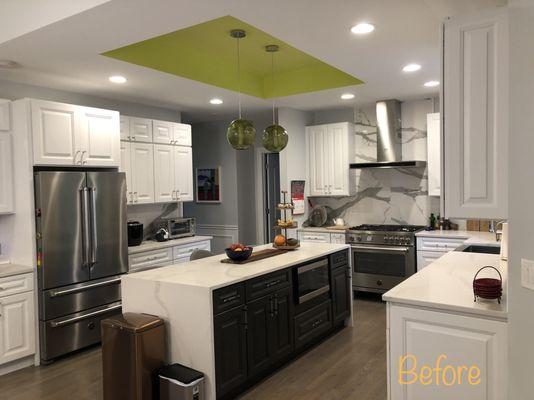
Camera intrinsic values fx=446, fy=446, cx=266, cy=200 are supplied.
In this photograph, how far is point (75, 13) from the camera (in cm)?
270

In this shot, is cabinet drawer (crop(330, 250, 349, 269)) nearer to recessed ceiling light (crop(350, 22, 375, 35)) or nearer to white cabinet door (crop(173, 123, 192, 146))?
recessed ceiling light (crop(350, 22, 375, 35))

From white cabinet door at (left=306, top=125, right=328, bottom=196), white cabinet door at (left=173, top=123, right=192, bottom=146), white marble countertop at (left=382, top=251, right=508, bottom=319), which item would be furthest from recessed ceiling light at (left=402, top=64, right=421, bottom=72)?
white cabinet door at (left=173, top=123, right=192, bottom=146)

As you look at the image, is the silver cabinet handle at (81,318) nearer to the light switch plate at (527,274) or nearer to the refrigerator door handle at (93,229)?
the refrigerator door handle at (93,229)

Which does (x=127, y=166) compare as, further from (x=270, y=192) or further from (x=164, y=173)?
(x=270, y=192)

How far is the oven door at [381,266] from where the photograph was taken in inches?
211

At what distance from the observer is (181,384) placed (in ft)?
9.01

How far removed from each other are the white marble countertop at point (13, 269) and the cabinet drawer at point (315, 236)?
3465 mm

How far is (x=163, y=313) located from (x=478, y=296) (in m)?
2.00

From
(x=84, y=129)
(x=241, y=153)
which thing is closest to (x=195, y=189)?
(x=241, y=153)

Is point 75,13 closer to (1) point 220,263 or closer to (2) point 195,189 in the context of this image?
(1) point 220,263

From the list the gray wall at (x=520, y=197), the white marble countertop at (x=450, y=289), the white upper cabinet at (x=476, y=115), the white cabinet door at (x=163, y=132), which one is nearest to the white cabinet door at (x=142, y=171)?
the white cabinet door at (x=163, y=132)

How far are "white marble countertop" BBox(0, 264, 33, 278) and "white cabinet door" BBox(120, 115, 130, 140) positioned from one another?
1.75 meters

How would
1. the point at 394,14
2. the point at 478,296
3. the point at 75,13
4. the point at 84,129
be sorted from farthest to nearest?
the point at 84,129, the point at 394,14, the point at 75,13, the point at 478,296

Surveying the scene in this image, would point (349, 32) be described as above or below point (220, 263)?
above
